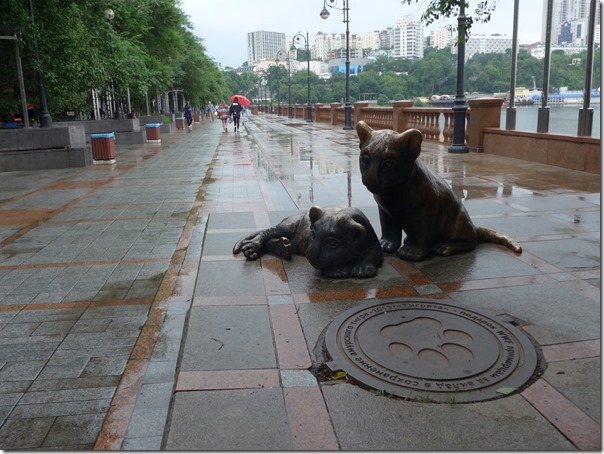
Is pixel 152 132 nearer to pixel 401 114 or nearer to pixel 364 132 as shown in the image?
pixel 401 114

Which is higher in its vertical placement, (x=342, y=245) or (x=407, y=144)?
(x=407, y=144)

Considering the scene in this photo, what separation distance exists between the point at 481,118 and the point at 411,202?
37.9 ft

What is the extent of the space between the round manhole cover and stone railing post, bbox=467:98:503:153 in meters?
12.3

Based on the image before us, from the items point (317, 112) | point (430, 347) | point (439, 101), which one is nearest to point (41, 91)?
point (430, 347)

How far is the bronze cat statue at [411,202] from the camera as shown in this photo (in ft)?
15.1

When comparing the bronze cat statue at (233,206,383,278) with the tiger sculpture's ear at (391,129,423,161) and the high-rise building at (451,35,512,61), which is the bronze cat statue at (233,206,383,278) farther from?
the high-rise building at (451,35,512,61)

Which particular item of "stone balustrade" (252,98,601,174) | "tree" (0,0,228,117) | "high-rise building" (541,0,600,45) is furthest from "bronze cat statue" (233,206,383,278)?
"tree" (0,0,228,117)

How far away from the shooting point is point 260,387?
10.1 ft

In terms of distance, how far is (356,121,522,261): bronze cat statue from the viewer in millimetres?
4613

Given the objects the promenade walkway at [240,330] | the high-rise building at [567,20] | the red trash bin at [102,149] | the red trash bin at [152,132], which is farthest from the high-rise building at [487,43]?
the promenade walkway at [240,330]

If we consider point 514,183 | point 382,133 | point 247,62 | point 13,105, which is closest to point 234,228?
point 382,133

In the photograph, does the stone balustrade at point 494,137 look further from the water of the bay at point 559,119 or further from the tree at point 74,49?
the tree at point 74,49

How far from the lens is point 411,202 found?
4941mm

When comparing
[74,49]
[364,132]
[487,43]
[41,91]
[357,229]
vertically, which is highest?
[487,43]
